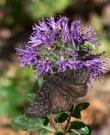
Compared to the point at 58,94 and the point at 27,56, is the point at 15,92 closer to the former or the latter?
the point at 27,56

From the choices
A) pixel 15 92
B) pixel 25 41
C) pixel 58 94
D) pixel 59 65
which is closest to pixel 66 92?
pixel 58 94

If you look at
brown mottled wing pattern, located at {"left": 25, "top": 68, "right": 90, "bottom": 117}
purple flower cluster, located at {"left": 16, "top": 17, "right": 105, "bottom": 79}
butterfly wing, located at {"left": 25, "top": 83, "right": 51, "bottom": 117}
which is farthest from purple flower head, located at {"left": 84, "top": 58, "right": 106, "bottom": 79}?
butterfly wing, located at {"left": 25, "top": 83, "right": 51, "bottom": 117}

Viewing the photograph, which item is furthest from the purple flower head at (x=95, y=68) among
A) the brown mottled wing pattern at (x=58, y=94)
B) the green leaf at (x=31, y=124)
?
the green leaf at (x=31, y=124)

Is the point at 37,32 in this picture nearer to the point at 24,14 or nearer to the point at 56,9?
the point at 56,9

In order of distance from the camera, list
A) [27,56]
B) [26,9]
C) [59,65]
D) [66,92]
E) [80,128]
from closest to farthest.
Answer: [66,92], [59,65], [27,56], [80,128], [26,9]

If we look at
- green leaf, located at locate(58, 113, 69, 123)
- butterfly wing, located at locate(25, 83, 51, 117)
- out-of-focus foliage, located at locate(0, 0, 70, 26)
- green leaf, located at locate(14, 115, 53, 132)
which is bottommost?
green leaf, located at locate(14, 115, 53, 132)

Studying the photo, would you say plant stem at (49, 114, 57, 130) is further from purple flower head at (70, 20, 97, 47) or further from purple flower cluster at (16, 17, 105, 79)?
purple flower head at (70, 20, 97, 47)

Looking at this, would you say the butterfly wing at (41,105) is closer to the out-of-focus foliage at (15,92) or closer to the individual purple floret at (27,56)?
the individual purple floret at (27,56)
